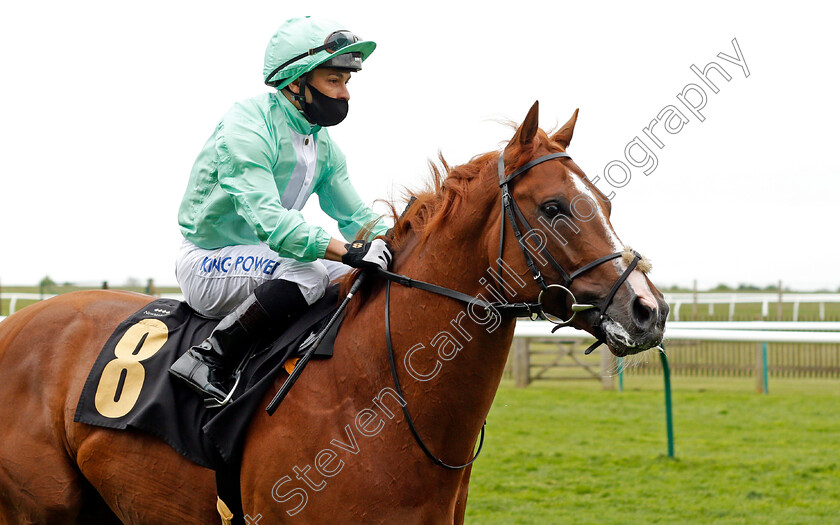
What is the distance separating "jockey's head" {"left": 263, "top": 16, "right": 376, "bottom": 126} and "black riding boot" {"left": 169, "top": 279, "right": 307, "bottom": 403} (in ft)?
2.52

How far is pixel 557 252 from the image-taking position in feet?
8.29

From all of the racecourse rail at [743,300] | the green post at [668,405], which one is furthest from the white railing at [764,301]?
the green post at [668,405]

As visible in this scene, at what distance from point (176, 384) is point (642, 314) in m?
1.79

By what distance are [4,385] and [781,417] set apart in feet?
31.4

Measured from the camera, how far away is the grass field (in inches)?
243

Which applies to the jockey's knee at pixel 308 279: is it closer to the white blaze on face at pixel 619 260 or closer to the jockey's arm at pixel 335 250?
the jockey's arm at pixel 335 250

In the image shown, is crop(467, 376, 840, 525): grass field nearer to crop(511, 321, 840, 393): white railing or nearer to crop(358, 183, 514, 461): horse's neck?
crop(511, 321, 840, 393): white railing

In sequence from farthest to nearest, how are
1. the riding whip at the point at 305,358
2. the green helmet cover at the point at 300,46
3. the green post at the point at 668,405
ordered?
the green post at the point at 668,405 < the green helmet cover at the point at 300,46 < the riding whip at the point at 305,358

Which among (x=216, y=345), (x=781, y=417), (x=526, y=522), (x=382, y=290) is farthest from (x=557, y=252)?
(x=781, y=417)

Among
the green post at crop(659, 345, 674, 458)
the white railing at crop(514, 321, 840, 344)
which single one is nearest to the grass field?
the green post at crop(659, 345, 674, 458)

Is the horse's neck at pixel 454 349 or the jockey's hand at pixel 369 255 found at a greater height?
the jockey's hand at pixel 369 255

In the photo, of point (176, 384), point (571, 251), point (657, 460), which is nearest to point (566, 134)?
point (571, 251)

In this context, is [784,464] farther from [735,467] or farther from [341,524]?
[341,524]

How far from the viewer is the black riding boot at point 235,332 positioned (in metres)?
2.99
